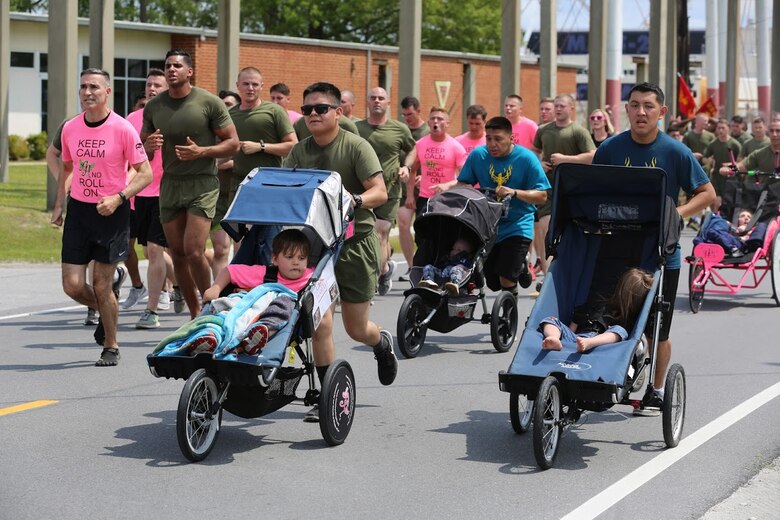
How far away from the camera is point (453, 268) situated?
11.6m

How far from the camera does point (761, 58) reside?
5762cm

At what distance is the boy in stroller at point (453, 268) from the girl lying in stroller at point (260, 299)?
3.58 meters

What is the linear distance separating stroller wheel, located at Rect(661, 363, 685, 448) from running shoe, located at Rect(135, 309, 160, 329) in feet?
18.9

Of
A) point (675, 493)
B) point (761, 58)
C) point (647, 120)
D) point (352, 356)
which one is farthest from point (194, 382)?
point (761, 58)

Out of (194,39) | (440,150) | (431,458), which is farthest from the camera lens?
(194,39)

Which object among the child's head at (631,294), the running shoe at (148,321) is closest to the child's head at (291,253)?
the child's head at (631,294)

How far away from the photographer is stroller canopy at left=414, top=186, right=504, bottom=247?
37.0 ft

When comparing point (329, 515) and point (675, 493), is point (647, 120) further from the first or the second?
point (329, 515)

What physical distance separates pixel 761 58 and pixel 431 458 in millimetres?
53197

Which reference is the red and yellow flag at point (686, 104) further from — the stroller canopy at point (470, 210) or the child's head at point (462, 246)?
the stroller canopy at point (470, 210)

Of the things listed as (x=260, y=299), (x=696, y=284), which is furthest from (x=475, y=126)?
(x=260, y=299)

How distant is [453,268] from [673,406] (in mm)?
3895

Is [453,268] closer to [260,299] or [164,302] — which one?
[164,302]

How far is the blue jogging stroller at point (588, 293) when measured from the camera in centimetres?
735
